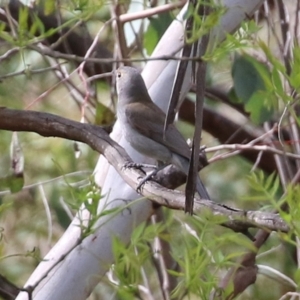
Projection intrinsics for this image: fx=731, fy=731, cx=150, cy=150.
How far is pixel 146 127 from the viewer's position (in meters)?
1.68

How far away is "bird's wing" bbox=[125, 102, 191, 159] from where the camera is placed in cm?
159

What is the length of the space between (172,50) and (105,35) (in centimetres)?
101

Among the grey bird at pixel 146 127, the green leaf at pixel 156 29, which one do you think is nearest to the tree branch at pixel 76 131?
the grey bird at pixel 146 127

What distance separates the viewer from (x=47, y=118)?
1.17m

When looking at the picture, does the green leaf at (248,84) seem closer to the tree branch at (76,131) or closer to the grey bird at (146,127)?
the grey bird at (146,127)

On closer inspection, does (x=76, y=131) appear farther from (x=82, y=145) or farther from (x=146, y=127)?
(x=82, y=145)

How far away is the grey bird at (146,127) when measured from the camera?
1498 millimetres

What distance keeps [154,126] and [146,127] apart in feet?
0.06

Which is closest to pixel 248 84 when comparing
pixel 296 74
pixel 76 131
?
pixel 76 131

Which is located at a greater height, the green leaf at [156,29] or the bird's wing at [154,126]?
the green leaf at [156,29]

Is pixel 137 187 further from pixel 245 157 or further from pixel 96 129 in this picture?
pixel 245 157

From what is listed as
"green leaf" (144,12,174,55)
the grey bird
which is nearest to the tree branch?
the grey bird

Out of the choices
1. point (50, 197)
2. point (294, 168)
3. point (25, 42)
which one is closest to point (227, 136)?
point (294, 168)

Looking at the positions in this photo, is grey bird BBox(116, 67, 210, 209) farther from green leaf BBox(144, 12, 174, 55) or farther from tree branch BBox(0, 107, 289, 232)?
tree branch BBox(0, 107, 289, 232)
